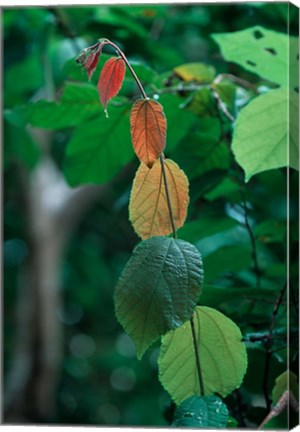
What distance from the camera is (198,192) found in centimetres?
55

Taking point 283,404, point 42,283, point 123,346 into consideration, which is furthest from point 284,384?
point 42,283

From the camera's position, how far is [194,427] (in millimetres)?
406

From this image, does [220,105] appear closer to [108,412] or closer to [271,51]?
[271,51]

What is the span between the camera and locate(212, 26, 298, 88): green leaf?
1.84 feet

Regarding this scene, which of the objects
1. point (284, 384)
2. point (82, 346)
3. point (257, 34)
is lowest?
point (82, 346)

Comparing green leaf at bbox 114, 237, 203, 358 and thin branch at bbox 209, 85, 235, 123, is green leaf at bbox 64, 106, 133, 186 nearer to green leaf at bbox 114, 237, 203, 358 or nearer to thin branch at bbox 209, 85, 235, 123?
thin branch at bbox 209, 85, 235, 123

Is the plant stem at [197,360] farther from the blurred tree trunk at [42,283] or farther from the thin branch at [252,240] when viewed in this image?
the blurred tree trunk at [42,283]

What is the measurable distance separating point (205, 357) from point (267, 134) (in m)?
0.15

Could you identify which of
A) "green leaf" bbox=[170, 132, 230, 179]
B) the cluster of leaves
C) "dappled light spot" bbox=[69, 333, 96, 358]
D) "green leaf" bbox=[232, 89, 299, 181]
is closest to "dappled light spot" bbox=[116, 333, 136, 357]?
"dappled light spot" bbox=[69, 333, 96, 358]

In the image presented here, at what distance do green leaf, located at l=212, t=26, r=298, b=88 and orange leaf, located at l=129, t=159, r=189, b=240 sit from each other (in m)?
0.19

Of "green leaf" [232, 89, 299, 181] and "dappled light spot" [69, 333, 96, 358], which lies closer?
"green leaf" [232, 89, 299, 181]

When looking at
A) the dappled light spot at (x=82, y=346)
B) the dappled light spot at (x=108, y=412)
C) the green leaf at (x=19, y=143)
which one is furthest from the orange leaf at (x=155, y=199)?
the dappled light spot at (x=82, y=346)

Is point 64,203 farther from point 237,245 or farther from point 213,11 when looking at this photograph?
point 237,245

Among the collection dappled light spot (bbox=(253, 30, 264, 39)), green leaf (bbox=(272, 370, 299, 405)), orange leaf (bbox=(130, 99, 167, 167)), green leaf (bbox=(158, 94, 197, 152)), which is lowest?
green leaf (bbox=(272, 370, 299, 405))
